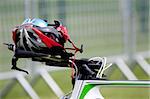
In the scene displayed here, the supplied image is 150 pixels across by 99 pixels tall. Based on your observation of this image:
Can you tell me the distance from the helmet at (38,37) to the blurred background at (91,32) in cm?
336

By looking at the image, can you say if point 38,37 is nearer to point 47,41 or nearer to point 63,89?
point 47,41

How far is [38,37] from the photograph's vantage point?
2.73 metres

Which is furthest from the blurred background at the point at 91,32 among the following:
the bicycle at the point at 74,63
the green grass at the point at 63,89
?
the bicycle at the point at 74,63

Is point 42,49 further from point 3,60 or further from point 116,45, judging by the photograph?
point 116,45

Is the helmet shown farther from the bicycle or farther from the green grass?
the green grass

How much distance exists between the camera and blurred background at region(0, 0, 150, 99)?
260 inches

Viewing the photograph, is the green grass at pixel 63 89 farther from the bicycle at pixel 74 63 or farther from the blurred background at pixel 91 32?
the bicycle at pixel 74 63

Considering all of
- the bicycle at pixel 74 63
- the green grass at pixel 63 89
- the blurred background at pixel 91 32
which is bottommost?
the green grass at pixel 63 89

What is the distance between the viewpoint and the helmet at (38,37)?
8.93 ft

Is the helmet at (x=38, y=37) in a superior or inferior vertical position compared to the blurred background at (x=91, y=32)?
superior

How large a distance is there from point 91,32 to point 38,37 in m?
4.92

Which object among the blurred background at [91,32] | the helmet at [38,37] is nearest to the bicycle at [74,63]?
the helmet at [38,37]

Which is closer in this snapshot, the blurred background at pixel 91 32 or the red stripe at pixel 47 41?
the red stripe at pixel 47 41

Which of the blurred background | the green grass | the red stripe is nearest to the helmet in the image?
the red stripe
